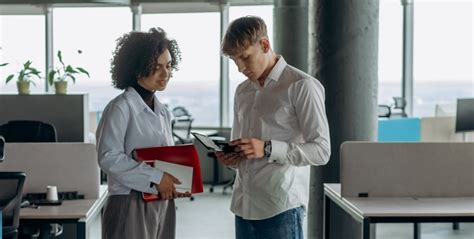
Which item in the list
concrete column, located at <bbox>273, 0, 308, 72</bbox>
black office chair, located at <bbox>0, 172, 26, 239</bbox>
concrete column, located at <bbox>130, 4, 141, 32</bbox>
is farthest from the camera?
concrete column, located at <bbox>130, 4, 141, 32</bbox>

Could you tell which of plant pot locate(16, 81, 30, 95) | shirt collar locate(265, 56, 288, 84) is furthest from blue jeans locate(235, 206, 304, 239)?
plant pot locate(16, 81, 30, 95)

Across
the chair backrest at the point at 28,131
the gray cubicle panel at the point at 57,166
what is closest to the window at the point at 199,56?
the chair backrest at the point at 28,131

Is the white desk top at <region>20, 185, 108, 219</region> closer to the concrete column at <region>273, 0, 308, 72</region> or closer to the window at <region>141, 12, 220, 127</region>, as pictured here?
the concrete column at <region>273, 0, 308, 72</region>

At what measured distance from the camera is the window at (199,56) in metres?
9.85

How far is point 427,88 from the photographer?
10.0 meters

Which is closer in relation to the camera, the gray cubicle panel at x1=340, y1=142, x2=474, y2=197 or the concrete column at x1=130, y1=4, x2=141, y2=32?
the gray cubicle panel at x1=340, y1=142, x2=474, y2=197

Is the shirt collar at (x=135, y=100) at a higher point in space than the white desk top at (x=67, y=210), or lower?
higher

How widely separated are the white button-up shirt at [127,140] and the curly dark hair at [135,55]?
60mm

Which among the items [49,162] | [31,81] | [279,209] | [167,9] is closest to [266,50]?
[279,209]

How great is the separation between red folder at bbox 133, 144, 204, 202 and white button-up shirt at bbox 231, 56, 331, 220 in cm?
24

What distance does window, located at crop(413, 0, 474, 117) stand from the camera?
9.90m

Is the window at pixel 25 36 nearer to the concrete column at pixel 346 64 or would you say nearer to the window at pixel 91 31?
the window at pixel 91 31

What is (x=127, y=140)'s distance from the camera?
248 cm

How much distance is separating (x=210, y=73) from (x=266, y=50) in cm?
760
